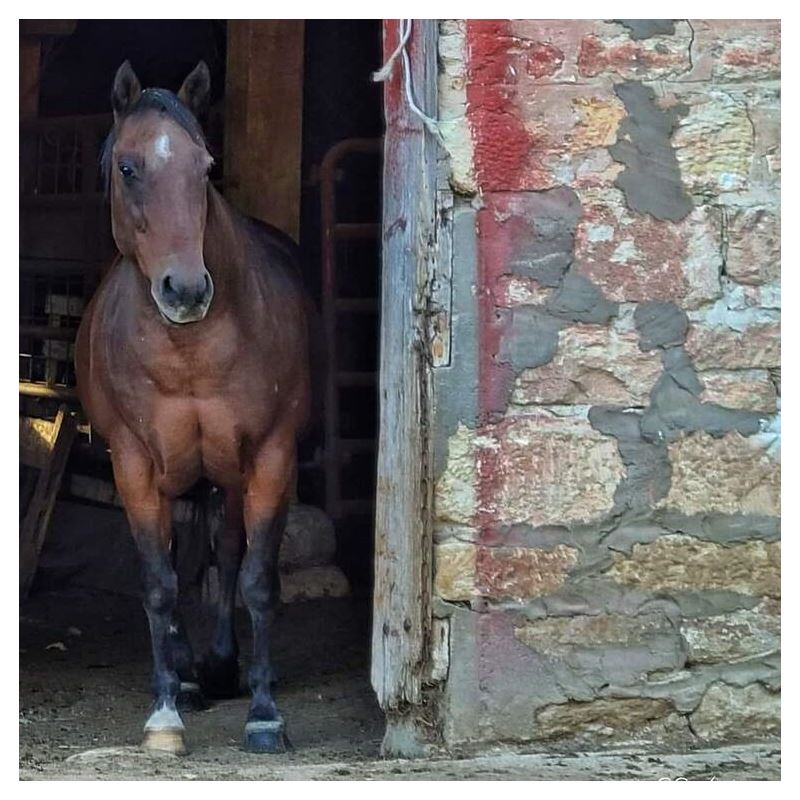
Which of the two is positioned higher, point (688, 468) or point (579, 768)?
point (688, 468)

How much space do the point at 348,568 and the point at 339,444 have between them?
76 centimetres

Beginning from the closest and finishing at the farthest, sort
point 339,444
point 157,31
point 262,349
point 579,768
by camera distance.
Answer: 1. point 579,768
2. point 262,349
3. point 339,444
4. point 157,31

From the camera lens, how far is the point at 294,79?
7.27 m

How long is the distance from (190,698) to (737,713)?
2064 mm

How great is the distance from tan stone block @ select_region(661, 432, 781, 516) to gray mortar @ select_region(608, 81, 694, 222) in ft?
2.57

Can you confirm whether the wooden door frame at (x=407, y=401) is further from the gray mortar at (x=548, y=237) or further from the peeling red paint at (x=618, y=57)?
the peeling red paint at (x=618, y=57)

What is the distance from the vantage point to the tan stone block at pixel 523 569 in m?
4.55

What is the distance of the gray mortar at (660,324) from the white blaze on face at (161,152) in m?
1.55

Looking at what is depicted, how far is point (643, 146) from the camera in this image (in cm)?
456

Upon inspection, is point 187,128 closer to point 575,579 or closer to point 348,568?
point 575,579

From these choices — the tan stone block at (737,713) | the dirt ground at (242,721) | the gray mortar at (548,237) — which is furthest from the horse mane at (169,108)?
the tan stone block at (737,713)

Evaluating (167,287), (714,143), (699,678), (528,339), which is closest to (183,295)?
(167,287)

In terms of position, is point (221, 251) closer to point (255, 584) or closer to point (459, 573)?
point (255, 584)

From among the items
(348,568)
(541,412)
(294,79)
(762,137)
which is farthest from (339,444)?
(762,137)
